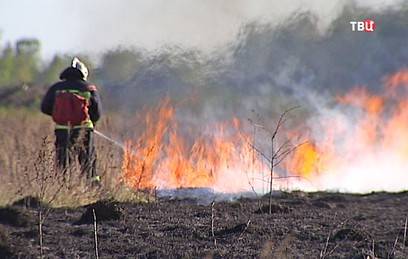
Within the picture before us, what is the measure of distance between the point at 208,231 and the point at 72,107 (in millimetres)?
4904

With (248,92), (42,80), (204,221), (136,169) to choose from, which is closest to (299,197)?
(136,169)

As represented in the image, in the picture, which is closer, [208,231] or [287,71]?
[208,231]

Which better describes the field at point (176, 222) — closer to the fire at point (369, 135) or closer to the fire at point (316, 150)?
the fire at point (316, 150)

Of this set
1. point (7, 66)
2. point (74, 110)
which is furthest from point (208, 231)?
point (7, 66)

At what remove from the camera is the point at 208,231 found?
9344 mm

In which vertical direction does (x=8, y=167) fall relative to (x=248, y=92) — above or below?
below

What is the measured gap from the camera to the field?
8.45 m

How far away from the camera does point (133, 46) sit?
16.3m

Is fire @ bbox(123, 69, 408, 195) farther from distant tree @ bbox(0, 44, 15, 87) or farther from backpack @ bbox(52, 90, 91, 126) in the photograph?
distant tree @ bbox(0, 44, 15, 87)

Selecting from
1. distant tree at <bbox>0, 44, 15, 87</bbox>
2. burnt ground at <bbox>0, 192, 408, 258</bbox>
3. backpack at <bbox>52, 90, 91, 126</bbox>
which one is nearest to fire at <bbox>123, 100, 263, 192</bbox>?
backpack at <bbox>52, 90, 91, 126</bbox>

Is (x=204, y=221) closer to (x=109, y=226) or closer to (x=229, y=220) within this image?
(x=229, y=220)

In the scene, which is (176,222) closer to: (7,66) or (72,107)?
(72,107)

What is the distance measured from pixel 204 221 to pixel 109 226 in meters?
0.97

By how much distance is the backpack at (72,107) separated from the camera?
541 inches
